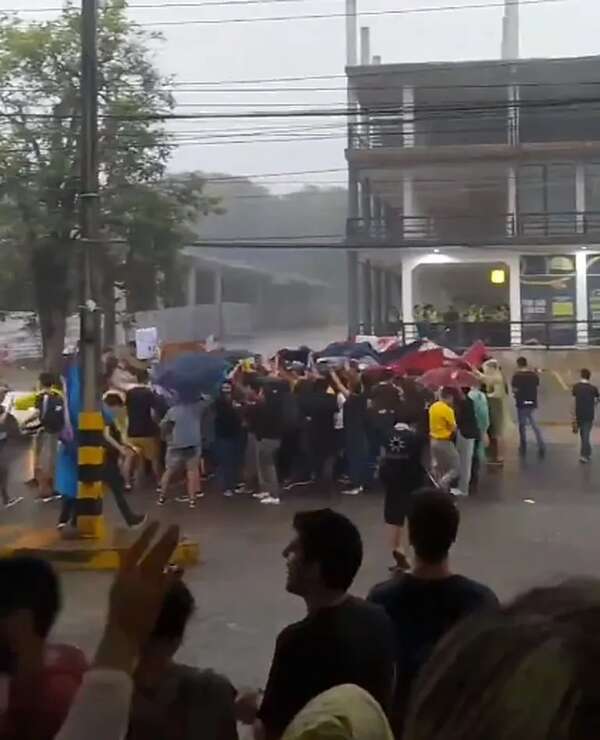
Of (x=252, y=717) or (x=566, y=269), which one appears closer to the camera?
(x=252, y=717)

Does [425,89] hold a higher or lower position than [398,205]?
higher

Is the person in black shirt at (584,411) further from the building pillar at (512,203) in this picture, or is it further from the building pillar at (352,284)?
the building pillar at (512,203)

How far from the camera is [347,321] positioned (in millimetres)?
21719

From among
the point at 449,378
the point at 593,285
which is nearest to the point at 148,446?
the point at 449,378

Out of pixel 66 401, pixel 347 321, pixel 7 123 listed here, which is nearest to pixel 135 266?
pixel 7 123

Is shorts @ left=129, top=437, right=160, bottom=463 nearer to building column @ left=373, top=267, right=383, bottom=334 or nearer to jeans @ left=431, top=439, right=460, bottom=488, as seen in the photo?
jeans @ left=431, top=439, right=460, bottom=488


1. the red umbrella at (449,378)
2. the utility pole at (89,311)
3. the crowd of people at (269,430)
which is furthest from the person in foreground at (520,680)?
the red umbrella at (449,378)

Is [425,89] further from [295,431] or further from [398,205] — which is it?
[295,431]

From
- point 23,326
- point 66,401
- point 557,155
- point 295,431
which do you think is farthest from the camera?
point 557,155

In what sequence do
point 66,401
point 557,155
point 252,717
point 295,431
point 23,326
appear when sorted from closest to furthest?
point 252,717
point 66,401
point 295,431
point 23,326
point 557,155

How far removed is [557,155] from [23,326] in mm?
13654

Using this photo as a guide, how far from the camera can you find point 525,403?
46.0 feet

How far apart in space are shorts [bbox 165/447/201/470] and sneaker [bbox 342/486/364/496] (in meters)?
1.65

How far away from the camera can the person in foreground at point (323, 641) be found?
2.44 metres
